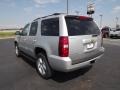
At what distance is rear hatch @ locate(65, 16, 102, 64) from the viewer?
4430 mm

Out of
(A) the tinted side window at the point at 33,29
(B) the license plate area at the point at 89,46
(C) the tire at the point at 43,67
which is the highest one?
(A) the tinted side window at the point at 33,29

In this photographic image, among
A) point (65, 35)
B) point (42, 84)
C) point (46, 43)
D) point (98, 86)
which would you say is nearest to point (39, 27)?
point (46, 43)

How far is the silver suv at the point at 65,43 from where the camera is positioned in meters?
4.36

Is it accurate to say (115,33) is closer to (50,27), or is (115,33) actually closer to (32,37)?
(32,37)

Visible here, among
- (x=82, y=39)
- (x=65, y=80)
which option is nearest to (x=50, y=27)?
(x=82, y=39)

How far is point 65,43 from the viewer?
427 cm

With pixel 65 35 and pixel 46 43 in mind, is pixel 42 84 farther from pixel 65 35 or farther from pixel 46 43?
pixel 65 35

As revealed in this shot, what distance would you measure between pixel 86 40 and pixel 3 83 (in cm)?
289

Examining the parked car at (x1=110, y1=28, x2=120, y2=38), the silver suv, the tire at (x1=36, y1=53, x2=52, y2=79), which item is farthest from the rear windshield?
the parked car at (x1=110, y1=28, x2=120, y2=38)

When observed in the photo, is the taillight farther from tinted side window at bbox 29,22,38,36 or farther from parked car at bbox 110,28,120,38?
parked car at bbox 110,28,120,38

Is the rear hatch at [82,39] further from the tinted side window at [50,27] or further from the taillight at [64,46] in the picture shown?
the tinted side window at [50,27]

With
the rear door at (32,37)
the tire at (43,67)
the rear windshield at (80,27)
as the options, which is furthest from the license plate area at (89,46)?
the rear door at (32,37)

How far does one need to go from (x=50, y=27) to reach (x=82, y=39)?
1064 millimetres

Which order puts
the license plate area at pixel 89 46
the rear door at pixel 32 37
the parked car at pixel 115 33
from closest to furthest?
1. the license plate area at pixel 89 46
2. the rear door at pixel 32 37
3. the parked car at pixel 115 33
